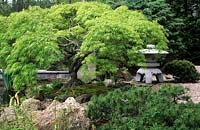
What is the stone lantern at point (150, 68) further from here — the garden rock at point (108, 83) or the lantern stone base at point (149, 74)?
the garden rock at point (108, 83)

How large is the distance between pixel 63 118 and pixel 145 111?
0.78 m

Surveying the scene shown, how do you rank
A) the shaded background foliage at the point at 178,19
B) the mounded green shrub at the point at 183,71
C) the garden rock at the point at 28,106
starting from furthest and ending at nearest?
1. the shaded background foliage at the point at 178,19
2. the mounded green shrub at the point at 183,71
3. the garden rock at the point at 28,106

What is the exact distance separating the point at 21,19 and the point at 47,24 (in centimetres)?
46

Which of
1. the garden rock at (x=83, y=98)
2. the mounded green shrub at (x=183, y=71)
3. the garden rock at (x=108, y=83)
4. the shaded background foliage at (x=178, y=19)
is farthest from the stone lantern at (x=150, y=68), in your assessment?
the shaded background foliage at (x=178, y=19)

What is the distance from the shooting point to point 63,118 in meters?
4.12

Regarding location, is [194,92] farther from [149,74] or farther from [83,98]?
[83,98]

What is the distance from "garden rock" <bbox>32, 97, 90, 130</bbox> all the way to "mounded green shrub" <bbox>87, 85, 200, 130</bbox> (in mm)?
164

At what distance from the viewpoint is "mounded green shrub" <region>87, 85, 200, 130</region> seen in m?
3.76

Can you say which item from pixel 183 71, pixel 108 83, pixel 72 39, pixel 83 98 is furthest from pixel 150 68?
pixel 83 98

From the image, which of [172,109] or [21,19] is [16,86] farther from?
[172,109]

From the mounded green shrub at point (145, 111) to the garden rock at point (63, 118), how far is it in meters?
0.16

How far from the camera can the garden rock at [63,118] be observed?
414cm

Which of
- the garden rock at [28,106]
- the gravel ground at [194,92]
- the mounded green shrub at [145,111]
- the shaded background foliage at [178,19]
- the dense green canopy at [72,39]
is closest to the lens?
the mounded green shrub at [145,111]

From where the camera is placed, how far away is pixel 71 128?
423 centimetres
